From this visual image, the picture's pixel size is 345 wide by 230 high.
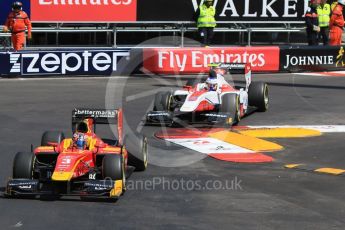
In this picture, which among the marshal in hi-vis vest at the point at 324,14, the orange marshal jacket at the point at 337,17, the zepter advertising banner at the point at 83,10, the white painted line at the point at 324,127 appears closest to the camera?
the white painted line at the point at 324,127

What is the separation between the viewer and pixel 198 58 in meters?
24.5

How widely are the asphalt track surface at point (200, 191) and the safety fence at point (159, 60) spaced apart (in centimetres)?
524

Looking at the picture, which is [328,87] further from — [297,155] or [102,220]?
[102,220]

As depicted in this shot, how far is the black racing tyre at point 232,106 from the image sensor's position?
50.2 feet

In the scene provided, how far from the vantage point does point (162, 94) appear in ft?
52.8

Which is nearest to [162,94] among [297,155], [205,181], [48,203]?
[297,155]

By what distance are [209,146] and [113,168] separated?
12.0ft

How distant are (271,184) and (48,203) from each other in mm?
3107

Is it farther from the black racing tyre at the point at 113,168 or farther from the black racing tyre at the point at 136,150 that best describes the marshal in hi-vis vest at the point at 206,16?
the black racing tyre at the point at 113,168

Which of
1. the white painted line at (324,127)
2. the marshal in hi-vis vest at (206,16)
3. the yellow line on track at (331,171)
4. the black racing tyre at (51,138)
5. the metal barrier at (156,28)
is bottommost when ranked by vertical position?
the white painted line at (324,127)

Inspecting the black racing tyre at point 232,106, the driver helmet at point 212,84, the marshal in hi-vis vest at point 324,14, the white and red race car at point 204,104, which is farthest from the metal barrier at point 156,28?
the black racing tyre at point 232,106

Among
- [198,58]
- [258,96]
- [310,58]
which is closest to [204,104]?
[258,96]

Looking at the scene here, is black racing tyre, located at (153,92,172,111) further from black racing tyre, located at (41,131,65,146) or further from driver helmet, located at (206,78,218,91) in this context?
black racing tyre, located at (41,131,65,146)

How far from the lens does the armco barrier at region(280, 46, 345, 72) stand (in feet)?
83.0
